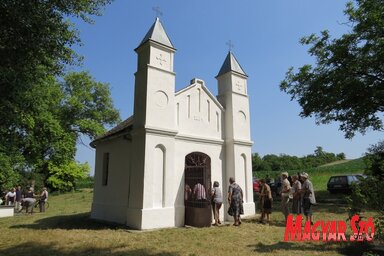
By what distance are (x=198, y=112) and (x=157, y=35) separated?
371 cm

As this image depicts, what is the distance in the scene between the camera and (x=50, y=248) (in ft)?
26.2

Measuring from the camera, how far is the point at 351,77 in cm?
1708

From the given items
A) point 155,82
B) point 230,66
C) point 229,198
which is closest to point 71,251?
point 229,198

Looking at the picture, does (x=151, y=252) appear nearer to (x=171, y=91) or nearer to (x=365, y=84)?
(x=171, y=91)

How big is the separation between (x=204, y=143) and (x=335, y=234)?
621 centimetres

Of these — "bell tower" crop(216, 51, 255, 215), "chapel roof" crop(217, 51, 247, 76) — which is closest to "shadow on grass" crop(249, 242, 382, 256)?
"bell tower" crop(216, 51, 255, 215)

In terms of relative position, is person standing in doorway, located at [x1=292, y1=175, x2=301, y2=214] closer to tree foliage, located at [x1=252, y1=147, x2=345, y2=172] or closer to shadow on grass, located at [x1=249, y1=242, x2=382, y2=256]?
shadow on grass, located at [x1=249, y1=242, x2=382, y2=256]

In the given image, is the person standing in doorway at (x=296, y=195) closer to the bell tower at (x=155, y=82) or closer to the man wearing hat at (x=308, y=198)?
the man wearing hat at (x=308, y=198)

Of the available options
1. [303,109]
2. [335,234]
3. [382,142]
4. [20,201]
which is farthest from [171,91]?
[382,142]

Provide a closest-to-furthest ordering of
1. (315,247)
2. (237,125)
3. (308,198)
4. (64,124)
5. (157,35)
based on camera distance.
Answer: (315,247)
(308,198)
(157,35)
(237,125)
(64,124)

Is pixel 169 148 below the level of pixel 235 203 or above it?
above

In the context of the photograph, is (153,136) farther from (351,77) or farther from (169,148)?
(351,77)

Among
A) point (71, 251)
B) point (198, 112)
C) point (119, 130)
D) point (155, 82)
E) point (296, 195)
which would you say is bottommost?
point (71, 251)

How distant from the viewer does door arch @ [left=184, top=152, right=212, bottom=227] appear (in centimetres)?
1132
